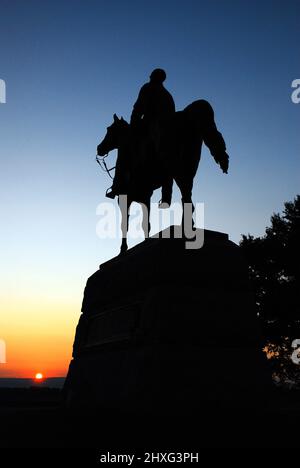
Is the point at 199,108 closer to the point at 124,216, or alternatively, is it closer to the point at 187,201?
the point at 187,201

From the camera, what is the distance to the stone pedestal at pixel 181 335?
5.59 m

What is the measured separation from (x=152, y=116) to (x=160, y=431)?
16.1 ft

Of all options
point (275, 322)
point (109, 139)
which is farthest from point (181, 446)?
point (275, 322)

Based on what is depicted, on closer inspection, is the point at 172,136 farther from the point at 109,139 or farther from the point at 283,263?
the point at 283,263

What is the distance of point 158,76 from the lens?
8164 mm

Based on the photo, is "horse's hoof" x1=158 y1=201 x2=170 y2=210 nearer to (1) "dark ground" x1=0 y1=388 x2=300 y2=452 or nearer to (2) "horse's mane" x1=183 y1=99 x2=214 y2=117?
(2) "horse's mane" x1=183 y1=99 x2=214 y2=117

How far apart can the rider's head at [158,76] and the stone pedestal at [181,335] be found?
115 inches

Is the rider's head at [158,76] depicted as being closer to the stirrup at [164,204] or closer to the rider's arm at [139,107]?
the rider's arm at [139,107]

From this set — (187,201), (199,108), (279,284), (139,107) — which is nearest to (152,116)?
(139,107)

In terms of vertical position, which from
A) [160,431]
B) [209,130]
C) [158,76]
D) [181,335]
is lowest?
[160,431]

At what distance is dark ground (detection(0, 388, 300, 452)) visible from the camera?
158 inches

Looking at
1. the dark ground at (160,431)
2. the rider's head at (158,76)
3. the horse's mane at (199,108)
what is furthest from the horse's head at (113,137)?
the dark ground at (160,431)
